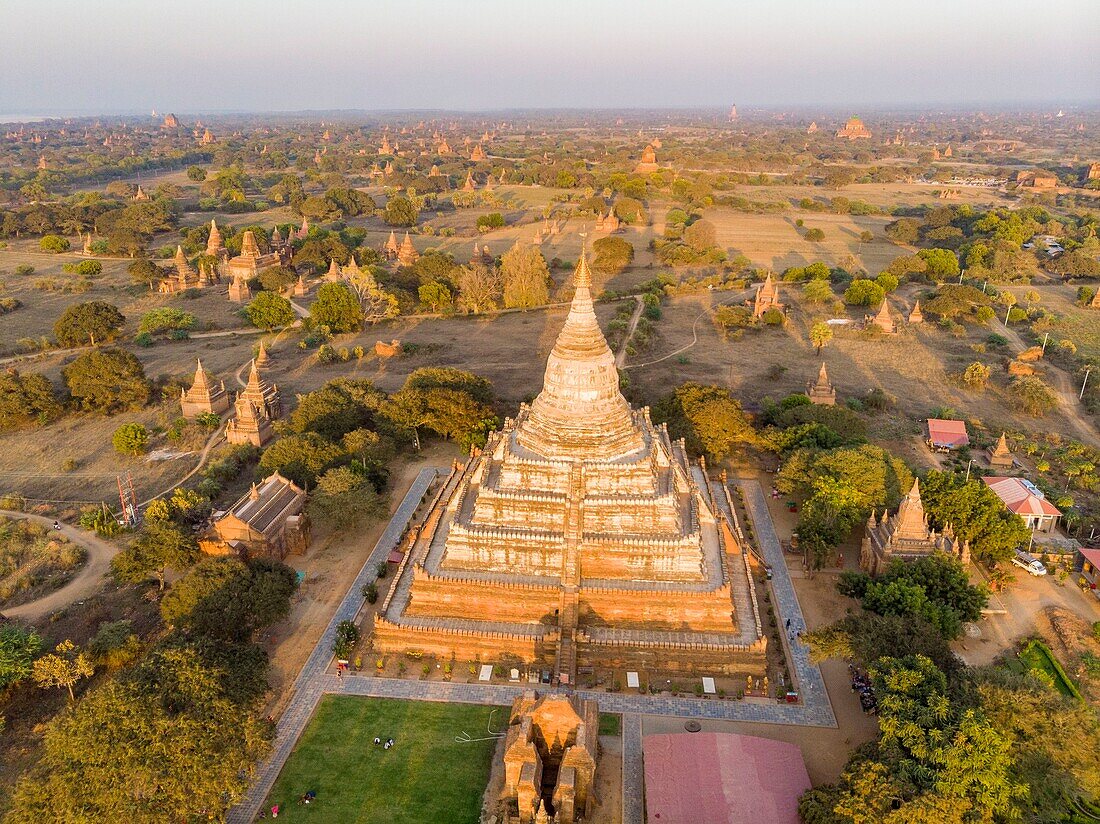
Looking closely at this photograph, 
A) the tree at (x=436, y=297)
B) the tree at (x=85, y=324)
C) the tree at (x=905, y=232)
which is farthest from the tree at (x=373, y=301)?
the tree at (x=905, y=232)

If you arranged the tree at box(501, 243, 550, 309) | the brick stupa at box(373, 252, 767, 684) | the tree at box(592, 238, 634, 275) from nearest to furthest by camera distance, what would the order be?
the brick stupa at box(373, 252, 767, 684) < the tree at box(501, 243, 550, 309) < the tree at box(592, 238, 634, 275)

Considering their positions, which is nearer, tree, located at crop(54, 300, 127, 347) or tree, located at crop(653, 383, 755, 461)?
tree, located at crop(653, 383, 755, 461)

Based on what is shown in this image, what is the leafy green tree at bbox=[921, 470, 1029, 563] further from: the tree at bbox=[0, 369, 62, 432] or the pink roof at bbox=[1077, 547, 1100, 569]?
the tree at bbox=[0, 369, 62, 432]

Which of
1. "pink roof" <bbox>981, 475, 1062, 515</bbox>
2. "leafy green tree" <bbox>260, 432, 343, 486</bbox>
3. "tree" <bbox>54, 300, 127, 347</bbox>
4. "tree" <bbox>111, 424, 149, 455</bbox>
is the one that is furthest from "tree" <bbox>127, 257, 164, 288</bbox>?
"pink roof" <bbox>981, 475, 1062, 515</bbox>

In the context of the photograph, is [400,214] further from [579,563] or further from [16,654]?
[16,654]

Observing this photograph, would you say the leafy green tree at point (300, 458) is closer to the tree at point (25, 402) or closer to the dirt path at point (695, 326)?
the tree at point (25, 402)

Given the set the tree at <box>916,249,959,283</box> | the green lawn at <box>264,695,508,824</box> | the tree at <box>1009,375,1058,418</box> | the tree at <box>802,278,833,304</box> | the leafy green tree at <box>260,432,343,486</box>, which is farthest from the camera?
the tree at <box>916,249,959,283</box>
